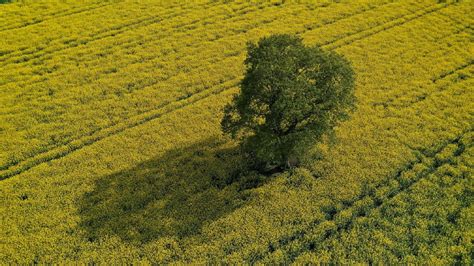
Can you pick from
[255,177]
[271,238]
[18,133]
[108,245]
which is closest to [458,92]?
[255,177]

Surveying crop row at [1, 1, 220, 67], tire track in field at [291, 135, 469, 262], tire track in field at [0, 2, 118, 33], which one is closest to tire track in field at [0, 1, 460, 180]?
crop row at [1, 1, 220, 67]

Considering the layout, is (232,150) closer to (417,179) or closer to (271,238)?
(271,238)

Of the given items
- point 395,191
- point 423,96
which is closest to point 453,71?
point 423,96

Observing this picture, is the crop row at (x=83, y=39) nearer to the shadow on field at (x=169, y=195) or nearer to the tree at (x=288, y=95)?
the shadow on field at (x=169, y=195)

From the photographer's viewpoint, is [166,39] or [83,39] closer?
[166,39]

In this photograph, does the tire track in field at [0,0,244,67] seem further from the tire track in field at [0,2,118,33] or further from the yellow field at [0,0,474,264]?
the tire track in field at [0,2,118,33]

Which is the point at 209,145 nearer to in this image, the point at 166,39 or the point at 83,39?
the point at 166,39
